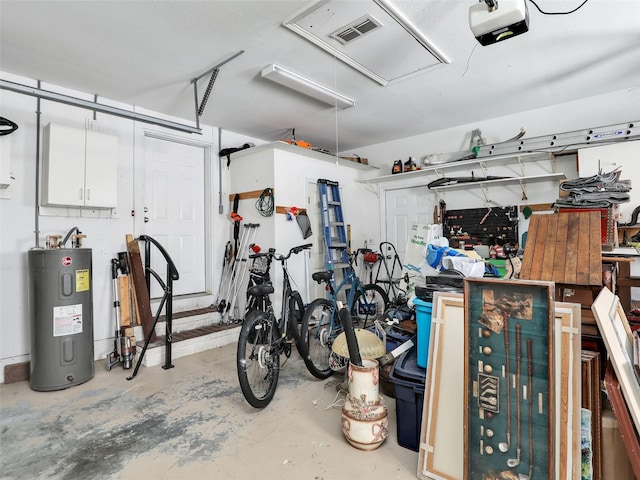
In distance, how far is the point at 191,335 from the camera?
3.78 meters

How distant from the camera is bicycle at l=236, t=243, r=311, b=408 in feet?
7.71

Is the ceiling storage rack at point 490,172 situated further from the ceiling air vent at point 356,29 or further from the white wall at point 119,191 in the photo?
the ceiling air vent at point 356,29

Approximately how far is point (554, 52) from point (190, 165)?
415 centimetres

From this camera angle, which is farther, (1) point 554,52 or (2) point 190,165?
(2) point 190,165

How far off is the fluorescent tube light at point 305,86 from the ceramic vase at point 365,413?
253 centimetres

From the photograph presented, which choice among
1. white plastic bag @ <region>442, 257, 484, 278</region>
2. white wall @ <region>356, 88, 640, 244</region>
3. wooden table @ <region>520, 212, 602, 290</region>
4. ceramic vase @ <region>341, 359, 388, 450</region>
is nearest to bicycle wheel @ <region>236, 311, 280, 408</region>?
ceramic vase @ <region>341, 359, 388, 450</region>

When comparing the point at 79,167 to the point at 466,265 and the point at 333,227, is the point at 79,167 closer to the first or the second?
the point at 333,227

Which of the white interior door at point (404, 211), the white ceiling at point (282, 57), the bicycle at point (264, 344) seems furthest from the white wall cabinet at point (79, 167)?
the white interior door at point (404, 211)

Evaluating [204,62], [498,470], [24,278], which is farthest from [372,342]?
[24,278]

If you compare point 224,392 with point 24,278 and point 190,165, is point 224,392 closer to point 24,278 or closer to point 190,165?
point 24,278

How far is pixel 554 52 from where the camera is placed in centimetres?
282

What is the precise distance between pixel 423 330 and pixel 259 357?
1220mm

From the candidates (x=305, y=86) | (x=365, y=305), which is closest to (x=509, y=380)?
(x=305, y=86)

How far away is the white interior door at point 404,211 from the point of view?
5.10 m
